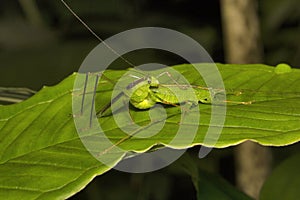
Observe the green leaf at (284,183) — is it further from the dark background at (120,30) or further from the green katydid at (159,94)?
the dark background at (120,30)

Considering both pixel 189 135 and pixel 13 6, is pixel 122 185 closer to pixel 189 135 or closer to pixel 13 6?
pixel 13 6

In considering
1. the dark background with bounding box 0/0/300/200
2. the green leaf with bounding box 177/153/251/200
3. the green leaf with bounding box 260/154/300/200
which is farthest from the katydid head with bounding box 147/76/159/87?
the dark background with bounding box 0/0/300/200

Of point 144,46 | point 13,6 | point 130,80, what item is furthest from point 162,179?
point 130,80

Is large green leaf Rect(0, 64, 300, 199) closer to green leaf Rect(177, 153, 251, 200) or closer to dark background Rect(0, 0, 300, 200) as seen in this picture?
green leaf Rect(177, 153, 251, 200)

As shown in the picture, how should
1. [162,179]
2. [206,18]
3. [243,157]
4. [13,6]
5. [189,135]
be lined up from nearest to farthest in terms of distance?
[189,135] < [243,157] < [162,179] < [206,18] < [13,6]

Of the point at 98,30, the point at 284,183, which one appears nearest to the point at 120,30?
the point at 98,30
